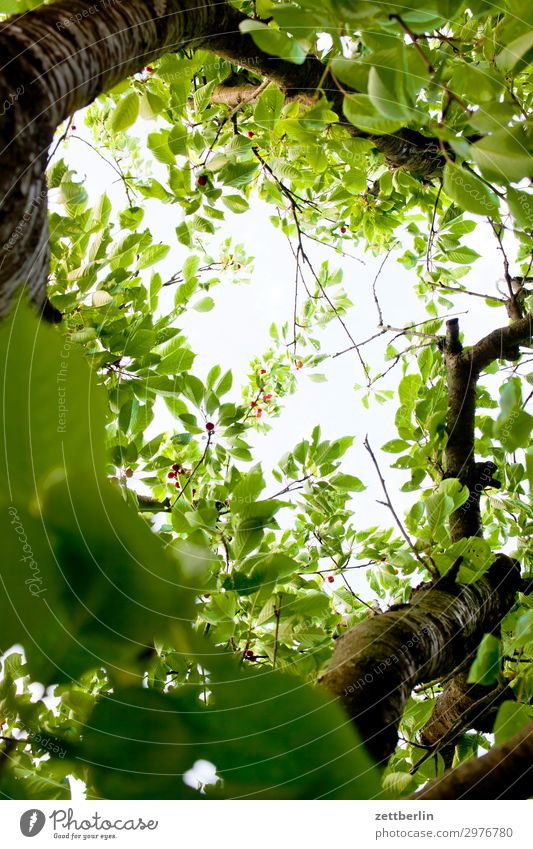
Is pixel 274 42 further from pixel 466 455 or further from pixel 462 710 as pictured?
pixel 462 710

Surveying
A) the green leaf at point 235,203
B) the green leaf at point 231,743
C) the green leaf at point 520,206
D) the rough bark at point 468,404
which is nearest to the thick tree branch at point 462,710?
the rough bark at point 468,404

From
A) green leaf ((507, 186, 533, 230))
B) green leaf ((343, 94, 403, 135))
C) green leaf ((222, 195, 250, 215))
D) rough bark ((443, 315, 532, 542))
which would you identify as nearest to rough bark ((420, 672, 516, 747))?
rough bark ((443, 315, 532, 542))

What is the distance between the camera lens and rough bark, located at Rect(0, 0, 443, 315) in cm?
45

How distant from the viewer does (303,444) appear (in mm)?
1150

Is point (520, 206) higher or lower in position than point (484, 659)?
higher

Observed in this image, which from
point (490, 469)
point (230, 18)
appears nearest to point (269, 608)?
point (490, 469)

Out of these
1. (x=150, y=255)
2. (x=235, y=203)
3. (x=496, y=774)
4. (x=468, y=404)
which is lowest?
(x=496, y=774)

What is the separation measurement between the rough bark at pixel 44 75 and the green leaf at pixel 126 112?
4.0 inches

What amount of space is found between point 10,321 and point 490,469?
42.0 inches

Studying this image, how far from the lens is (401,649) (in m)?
0.69

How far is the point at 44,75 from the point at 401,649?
70 cm

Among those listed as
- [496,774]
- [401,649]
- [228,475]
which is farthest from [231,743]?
[228,475]

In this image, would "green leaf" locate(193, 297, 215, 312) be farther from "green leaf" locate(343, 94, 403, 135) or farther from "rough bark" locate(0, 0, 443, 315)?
"green leaf" locate(343, 94, 403, 135)

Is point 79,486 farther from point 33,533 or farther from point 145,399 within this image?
point 145,399
